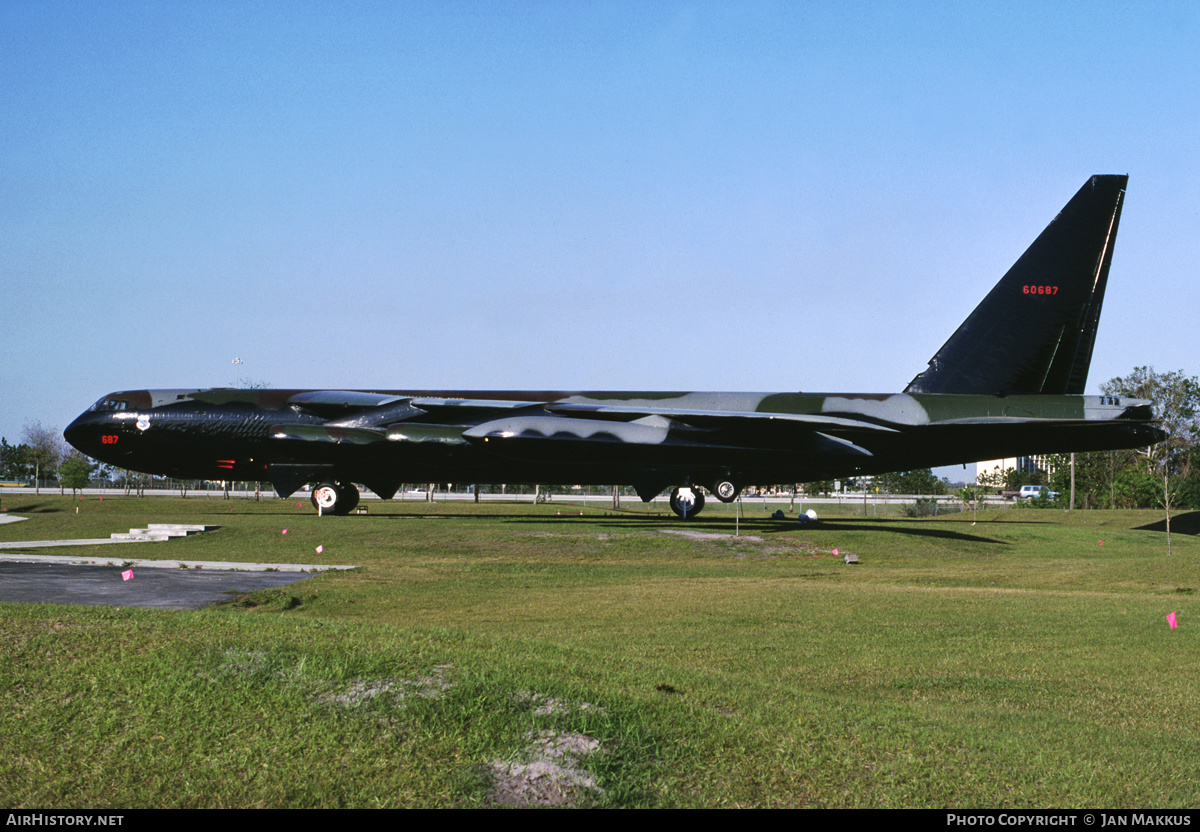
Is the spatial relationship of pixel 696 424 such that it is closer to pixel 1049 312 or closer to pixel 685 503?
pixel 685 503

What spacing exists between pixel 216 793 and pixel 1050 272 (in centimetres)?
3054

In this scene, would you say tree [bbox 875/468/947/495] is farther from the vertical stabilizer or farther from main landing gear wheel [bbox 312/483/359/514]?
main landing gear wheel [bbox 312/483/359/514]

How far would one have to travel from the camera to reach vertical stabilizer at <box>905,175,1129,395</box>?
29922mm

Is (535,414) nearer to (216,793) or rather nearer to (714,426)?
(714,426)

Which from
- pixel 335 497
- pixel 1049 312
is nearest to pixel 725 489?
pixel 1049 312

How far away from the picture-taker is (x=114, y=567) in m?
20.0

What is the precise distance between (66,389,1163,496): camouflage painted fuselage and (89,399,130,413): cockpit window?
5 cm

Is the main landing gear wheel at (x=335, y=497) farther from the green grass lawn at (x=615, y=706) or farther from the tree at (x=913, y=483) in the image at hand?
the tree at (x=913, y=483)

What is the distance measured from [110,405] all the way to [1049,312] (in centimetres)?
3269

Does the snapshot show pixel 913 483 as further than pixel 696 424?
Yes

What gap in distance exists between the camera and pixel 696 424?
31375 millimetres

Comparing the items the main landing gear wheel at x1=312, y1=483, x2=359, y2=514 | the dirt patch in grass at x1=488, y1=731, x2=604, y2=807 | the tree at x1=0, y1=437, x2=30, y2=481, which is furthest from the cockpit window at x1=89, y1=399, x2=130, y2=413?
the tree at x1=0, y1=437, x2=30, y2=481

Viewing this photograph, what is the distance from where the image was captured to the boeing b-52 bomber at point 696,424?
1188 inches
